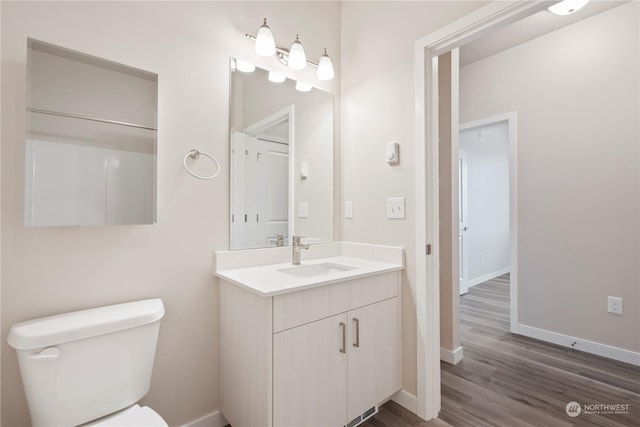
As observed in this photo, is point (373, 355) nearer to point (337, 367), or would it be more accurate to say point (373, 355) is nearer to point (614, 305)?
point (337, 367)

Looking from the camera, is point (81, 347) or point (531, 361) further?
point (531, 361)

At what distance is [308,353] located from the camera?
130 cm

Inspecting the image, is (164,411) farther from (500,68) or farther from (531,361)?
(500,68)

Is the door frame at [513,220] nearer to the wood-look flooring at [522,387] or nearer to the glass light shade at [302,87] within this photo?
the wood-look flooring at [522,387]

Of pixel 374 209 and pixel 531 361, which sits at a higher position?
pixel 374 209

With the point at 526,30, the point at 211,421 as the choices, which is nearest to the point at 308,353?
the point at 211,421

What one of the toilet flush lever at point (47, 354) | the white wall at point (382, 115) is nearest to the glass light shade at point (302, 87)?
the white wall at point (382, 115)

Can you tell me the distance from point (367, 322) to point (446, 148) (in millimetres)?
1461

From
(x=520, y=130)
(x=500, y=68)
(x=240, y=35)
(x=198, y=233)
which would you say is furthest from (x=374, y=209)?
(x=500, y=68)

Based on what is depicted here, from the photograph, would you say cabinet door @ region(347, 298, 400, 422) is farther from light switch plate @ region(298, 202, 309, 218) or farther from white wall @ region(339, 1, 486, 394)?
light switch plate @ region(298, 202, 309, 218)

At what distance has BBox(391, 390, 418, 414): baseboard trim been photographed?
1.67 m

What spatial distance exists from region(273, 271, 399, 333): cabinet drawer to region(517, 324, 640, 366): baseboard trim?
1.89 metres

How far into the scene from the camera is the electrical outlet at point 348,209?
204 centimetres

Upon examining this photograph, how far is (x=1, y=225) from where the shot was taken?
3.42 feet
